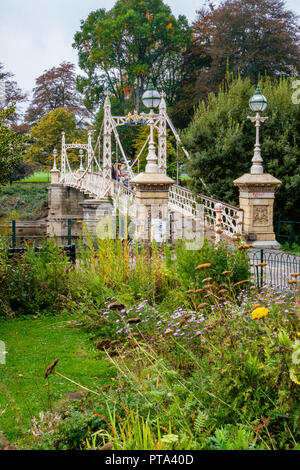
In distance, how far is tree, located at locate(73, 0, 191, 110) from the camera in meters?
32.0

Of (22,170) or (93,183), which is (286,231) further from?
(22,170)

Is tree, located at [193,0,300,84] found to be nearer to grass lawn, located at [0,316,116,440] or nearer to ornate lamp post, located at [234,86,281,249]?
ornate lamp post, located at [234,86,281,249]

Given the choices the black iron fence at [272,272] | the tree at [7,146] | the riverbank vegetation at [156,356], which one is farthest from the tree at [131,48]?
the riverbank vegetation at [156,356]

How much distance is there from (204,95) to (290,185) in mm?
15596

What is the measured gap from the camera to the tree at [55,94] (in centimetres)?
4009

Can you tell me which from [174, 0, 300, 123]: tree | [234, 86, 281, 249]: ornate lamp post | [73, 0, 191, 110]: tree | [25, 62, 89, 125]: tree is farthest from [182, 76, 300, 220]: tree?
[25, 62, 89, 125]: tree

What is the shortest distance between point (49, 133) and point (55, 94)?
6188mm

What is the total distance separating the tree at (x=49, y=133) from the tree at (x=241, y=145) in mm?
22381

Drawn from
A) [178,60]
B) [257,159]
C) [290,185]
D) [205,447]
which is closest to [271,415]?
[205,447]

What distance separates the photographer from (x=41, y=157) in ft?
125

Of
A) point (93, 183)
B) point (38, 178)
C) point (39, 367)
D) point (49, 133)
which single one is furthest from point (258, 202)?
point (38, 178)

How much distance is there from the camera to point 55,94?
4088cm

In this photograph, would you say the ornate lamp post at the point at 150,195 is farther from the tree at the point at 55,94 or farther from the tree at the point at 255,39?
the tree at the point at 55,94

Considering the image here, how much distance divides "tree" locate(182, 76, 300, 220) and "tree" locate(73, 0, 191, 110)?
60.4 feet
